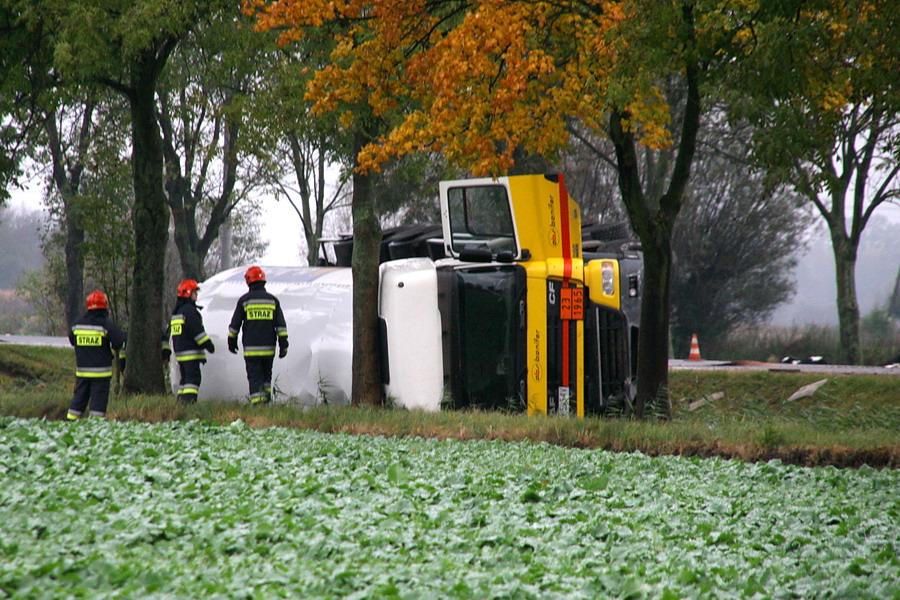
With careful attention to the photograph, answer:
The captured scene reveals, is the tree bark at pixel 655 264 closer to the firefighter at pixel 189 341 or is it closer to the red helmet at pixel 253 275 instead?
the red helmet at pixel 253 275

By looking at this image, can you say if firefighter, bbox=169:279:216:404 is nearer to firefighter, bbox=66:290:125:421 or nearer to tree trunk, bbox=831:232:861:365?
firefighter, bbox=66:290:125:421

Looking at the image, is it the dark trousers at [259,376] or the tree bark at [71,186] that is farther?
the tree bark at [71,186]

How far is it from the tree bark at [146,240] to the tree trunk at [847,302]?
17.5 metres

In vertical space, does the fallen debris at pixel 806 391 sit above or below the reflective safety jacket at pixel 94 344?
below

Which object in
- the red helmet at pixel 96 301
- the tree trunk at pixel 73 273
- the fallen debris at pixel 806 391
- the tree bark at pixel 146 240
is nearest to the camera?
the red helmet at pixel 96 301

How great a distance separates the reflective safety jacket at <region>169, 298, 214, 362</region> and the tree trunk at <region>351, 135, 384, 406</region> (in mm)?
1997

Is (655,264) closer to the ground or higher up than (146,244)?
closer to the ground

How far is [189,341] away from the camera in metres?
14.1

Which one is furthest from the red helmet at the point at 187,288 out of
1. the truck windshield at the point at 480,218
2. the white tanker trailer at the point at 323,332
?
the truck windshield at the point at 480,218

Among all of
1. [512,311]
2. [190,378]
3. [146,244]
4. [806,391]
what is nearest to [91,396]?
[190,378]

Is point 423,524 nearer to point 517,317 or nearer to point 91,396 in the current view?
point 517,317

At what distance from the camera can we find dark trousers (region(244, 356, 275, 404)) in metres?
13.9

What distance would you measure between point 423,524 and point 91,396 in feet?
25.0

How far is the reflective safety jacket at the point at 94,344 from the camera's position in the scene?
12539 millimetres
